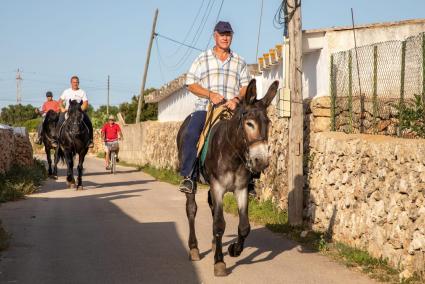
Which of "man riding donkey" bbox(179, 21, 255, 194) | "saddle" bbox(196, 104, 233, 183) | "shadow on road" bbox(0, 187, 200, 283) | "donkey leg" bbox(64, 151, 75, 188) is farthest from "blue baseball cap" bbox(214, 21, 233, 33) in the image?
"donkey leg" bbox(64, 151, 75, 188)

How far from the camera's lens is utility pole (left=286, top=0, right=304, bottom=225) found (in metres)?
11.2

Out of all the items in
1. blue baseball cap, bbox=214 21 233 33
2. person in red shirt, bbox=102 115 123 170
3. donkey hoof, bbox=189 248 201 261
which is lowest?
donkey hoof, bbox=189 248 201 261

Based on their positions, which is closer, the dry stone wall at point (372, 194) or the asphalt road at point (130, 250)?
the dry stone wall at point (372, 194)

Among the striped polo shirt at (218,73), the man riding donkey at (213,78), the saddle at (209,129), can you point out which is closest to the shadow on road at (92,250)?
the man riding donkey at (213,78)

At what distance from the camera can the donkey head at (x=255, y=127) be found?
6.86 metres

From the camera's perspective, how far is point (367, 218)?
8602 mm

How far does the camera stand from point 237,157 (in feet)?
25.1

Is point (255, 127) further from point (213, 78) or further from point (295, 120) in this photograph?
point (295, 120)

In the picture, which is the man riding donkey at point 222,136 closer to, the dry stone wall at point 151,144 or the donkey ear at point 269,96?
the donkey ear at point 269,96

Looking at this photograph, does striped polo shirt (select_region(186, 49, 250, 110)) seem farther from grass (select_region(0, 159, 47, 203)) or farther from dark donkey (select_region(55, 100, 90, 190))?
dark donkey (select_region(55, 100, 90, 190))

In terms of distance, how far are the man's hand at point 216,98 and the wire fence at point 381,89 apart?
2959mm

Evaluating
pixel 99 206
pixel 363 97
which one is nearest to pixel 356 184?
pixel 363 97

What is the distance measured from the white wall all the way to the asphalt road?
1897 centimetres

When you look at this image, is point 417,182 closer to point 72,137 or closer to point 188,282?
point 188,282
